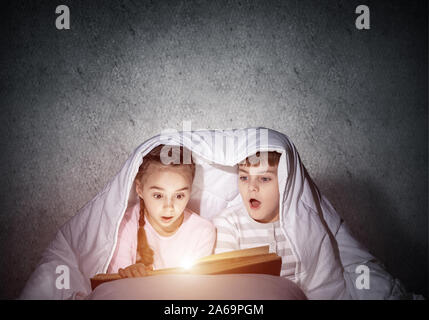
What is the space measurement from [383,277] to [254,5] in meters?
0.98

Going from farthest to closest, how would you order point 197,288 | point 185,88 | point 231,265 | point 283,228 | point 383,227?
point 383,227 → point 185,88 → point 283,228 → point 231,265 → point 197,288

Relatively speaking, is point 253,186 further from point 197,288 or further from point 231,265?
point 197,288

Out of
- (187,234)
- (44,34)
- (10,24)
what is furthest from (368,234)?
(10,24)

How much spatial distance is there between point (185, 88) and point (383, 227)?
987 millimetres

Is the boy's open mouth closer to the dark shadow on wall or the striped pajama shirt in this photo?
the striped pajama shirt

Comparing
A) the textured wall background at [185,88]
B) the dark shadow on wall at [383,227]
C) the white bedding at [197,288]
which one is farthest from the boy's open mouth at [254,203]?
the dark shadow on wall at [383,227]

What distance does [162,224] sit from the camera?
906 millimetres

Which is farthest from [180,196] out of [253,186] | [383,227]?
[383,227]

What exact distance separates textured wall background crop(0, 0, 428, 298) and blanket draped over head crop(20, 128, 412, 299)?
1.39 ft

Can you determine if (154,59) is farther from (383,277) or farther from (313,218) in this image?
(383,277)

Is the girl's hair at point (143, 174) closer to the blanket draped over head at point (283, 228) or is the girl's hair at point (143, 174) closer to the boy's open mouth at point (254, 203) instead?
the blanket draped over head at point (283, 228)

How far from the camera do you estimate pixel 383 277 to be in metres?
0.78

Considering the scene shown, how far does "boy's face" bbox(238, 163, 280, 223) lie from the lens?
34.2 inches

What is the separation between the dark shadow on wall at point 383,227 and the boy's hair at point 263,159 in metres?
0.54
